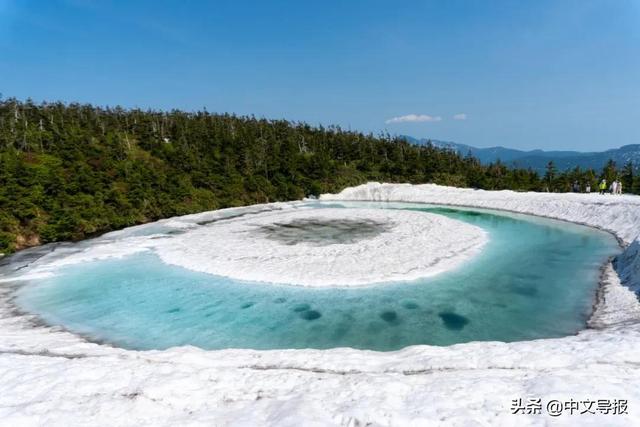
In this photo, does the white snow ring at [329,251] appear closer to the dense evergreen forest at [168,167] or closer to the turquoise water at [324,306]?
the turquoise water at [324,306]

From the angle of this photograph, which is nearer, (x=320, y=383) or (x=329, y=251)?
(x=320, y=383)

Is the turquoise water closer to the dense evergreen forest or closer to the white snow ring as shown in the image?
the white snow ring

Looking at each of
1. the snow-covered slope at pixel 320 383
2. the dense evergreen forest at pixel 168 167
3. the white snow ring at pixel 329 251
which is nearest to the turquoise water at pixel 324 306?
the white snow ring at pixel 329 251

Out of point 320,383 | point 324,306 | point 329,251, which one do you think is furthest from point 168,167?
point 320,383

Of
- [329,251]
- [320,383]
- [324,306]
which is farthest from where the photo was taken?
[329,251]

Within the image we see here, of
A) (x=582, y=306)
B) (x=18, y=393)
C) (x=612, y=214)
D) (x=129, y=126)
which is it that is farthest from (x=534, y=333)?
(x=129, y=126)

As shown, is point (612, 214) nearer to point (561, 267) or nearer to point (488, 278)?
point (561, 267)

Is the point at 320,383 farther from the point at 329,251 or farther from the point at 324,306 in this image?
the point at 329,251
